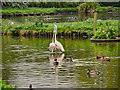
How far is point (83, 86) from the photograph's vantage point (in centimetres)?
1217

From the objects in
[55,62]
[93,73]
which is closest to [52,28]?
[55,62]

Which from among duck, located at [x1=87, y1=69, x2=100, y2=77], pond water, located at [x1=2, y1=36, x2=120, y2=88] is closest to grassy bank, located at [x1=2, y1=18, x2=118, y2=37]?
pond water, located at [x1=2, y1=36, x2=120, y2=88]

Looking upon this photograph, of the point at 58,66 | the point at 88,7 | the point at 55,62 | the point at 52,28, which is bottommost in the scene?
the point at 58,66

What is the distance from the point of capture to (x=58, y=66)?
16.1 metres

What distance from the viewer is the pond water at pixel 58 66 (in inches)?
506

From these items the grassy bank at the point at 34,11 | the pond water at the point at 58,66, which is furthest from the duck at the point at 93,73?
the grassy bank at the point at 34,11

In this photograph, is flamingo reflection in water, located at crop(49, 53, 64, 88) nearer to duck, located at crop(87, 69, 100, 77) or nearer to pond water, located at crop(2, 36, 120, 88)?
pond water, located at crop(2, 36, 120, 88)

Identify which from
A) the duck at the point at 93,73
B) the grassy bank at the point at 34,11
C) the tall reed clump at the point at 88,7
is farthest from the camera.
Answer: the tall reed clump at the point at 88,7

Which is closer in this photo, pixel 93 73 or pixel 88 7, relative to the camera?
pixel 93 73

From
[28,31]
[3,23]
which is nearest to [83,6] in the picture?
[3,23]

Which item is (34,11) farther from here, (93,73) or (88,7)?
(93,73)

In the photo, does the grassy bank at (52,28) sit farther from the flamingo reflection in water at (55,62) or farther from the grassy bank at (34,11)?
the grassy bank at (34,11)

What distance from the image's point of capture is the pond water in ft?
42.2

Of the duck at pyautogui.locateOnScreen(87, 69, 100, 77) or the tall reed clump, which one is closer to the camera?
the duck at pyautogui.locateOnScreen(87, 69, 100, 77)
